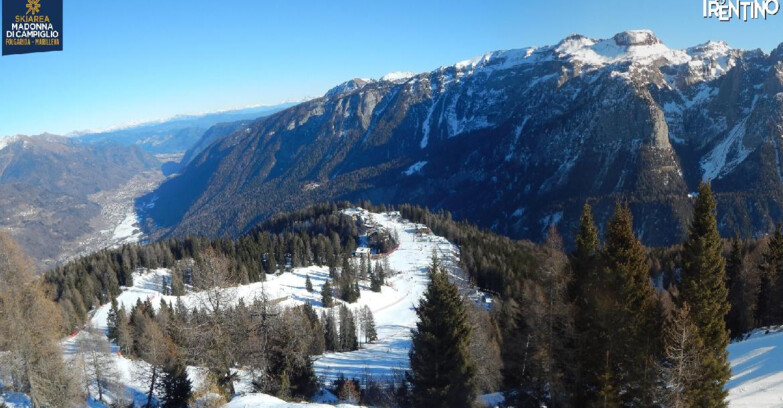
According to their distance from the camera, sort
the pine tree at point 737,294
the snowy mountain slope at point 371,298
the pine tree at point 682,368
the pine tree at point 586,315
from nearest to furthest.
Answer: the pine tree at point 682,368, the pine tree at point 586,315, the pine tree at point 737,294, the snowy mountain slope at point 371,298

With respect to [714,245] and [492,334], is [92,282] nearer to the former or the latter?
[492,334]

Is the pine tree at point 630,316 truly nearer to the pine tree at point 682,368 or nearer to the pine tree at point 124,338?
the pine tree at point 682,368

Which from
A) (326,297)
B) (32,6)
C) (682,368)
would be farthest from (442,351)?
(326,297)

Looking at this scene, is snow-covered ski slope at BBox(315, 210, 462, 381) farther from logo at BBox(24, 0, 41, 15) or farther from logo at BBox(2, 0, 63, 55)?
logo at BBox(24, 0, 41, 15)

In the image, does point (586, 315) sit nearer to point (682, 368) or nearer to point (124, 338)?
point (682, 368)

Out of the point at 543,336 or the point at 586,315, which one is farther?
the point at 543,336

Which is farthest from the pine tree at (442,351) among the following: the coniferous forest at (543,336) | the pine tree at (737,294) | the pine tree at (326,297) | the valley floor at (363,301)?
the pine tree at (326,297)

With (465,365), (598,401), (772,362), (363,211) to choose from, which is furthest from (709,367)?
(363,211)
